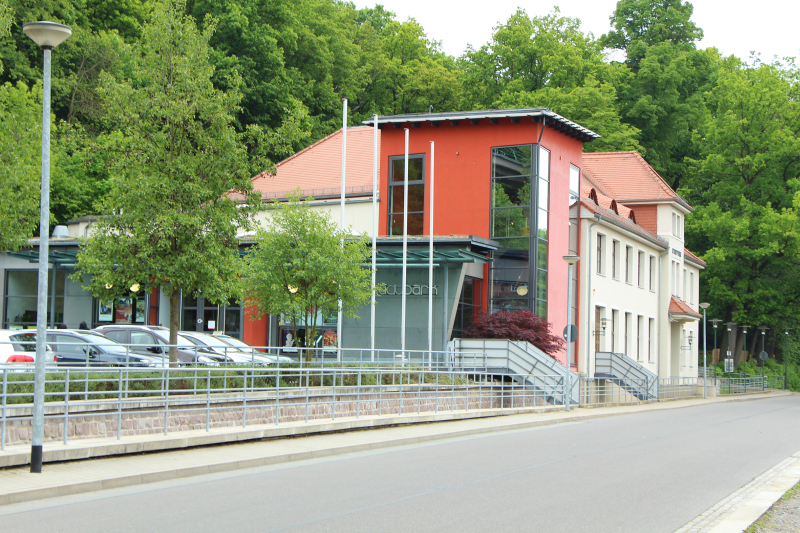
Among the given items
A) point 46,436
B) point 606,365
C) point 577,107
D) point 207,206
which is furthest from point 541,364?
point 577,107

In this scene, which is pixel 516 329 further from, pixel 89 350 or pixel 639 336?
pixel 639 336

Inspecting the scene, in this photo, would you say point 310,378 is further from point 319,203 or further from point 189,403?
point 319,203

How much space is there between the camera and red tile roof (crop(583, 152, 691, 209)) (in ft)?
157

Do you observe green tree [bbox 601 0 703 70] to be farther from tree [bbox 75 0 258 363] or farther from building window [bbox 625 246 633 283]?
tree [bbox 75 0 258 363]

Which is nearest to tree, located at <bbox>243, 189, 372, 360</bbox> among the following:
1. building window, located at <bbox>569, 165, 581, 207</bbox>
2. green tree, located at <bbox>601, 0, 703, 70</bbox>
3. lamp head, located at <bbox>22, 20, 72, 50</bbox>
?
lamp head, located at <bbox>22, 20, 72, 50</bbox>

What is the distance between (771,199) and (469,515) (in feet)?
177

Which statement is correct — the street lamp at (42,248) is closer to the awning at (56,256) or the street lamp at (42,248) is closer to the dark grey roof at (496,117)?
the dark grey roof at (496,117)

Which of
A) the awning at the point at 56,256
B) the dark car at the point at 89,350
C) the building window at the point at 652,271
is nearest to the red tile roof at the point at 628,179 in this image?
the building window at the point at 652,271

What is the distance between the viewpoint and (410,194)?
113 feet

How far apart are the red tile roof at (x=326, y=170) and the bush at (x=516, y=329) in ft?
30.5

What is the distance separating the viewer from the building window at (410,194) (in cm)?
3431

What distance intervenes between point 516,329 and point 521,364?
1.94 m

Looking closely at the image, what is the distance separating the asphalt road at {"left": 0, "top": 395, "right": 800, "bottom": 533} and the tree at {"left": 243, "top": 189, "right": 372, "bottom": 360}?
23.7ft

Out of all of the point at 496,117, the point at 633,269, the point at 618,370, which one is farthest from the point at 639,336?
the point at 496,117
